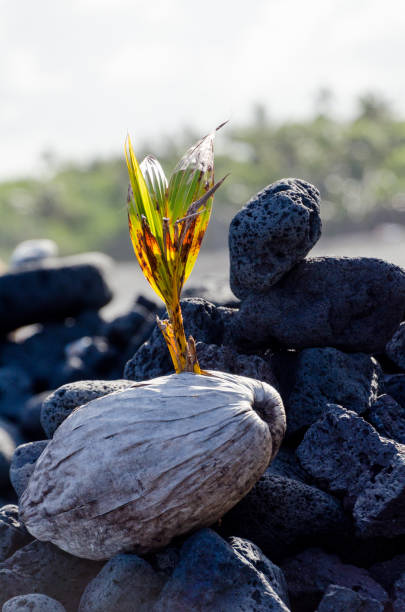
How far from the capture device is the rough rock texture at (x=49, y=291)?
854 cm

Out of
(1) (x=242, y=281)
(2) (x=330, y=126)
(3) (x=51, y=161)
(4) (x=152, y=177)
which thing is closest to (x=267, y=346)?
(1) (x=242, y=281)

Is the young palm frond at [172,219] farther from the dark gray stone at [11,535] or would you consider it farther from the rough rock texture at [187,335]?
the dark gray stone at [11,535]

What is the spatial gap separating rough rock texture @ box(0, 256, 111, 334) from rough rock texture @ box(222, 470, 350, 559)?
19.3ft

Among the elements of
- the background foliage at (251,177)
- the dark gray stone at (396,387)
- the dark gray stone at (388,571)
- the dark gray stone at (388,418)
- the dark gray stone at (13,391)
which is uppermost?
the dark gray stone at (388,418)

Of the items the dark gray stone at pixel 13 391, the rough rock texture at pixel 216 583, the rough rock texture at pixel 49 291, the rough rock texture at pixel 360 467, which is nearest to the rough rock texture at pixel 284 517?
the rough rock texture at pixel 360 467

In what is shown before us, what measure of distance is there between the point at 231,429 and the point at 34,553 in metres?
1.07

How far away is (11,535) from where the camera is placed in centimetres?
327

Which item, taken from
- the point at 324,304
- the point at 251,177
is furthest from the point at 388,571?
the point at 251,177

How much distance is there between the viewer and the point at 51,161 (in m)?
37.5

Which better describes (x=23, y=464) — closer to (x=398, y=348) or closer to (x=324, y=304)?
(x=324, y=304)

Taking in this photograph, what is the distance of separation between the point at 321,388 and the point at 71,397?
1234mm

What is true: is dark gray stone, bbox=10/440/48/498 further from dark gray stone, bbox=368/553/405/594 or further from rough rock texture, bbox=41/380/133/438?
dark gray stone, bbox=368/553/405/594

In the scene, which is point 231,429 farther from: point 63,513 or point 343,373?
point 343,373

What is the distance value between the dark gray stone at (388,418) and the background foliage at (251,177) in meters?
24.1
